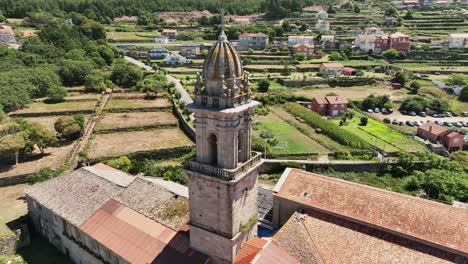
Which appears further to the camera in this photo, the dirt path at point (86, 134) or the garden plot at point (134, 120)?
the garden plot at point (134, 120)

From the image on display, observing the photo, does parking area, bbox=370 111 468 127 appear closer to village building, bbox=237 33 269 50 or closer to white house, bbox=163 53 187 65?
white house, bbox=163 53 187 65

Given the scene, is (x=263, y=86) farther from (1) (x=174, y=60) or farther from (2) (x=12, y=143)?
(2) (x=12, y=143)

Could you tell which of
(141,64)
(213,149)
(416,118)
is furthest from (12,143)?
(416,118)

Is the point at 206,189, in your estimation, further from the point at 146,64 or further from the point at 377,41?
the point at 377,41

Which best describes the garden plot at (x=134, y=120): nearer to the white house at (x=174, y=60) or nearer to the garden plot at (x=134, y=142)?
the garden plot at (x=134, y=142)

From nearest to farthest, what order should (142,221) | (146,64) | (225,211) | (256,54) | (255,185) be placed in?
(225,211)
(255,185)
(142,221)
(146,64)
(256,54)

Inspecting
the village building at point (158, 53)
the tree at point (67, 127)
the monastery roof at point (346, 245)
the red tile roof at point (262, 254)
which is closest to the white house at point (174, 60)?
the village building at point (158, 53)


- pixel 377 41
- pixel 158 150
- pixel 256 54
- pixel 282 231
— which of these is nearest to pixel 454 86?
pixel 377 41
